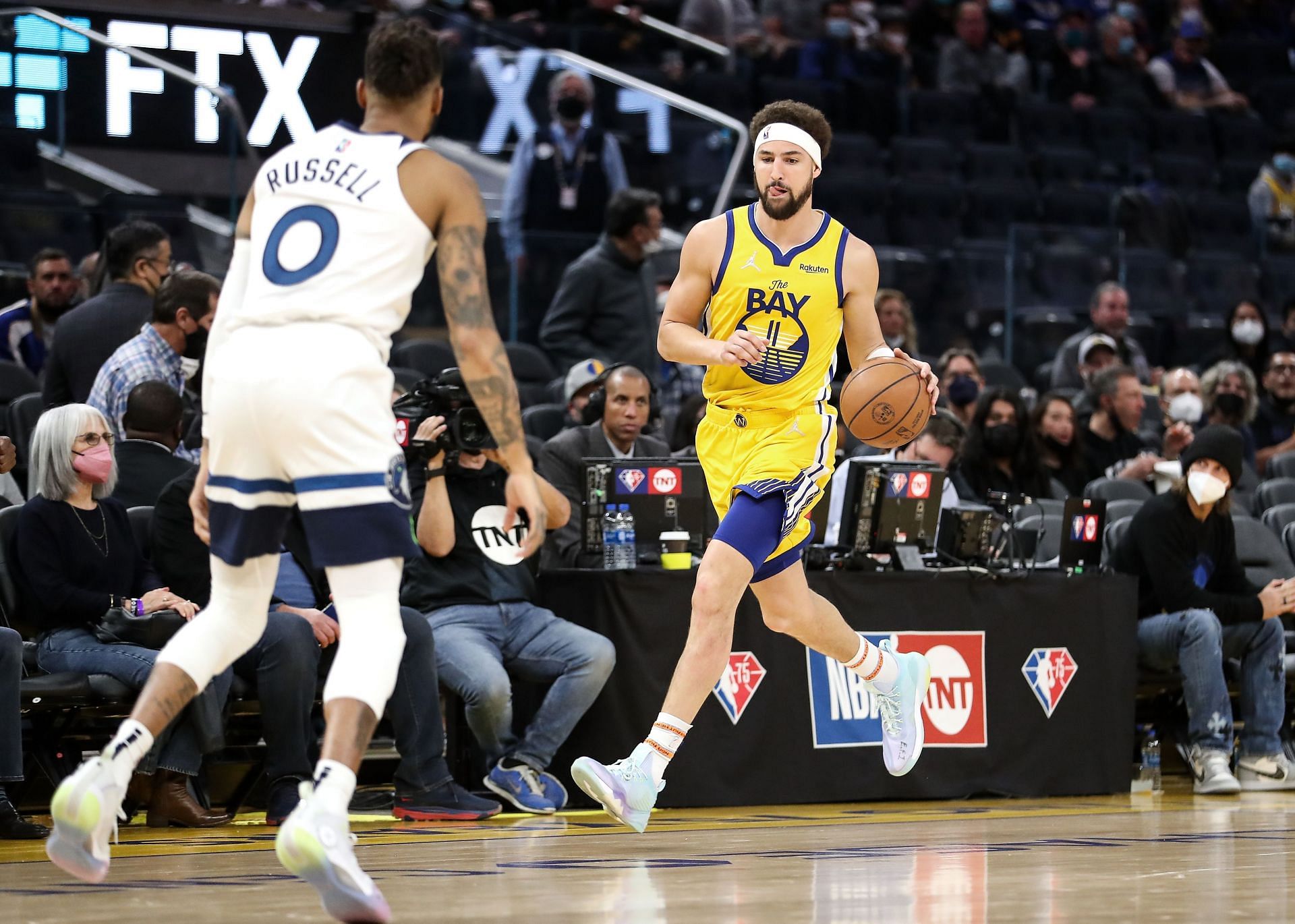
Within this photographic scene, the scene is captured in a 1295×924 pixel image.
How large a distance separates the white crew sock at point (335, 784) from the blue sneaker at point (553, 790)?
10.9 ft

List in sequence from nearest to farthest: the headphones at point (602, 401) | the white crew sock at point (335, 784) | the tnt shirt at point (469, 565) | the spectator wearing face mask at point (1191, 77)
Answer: the white crew sock at point (335, 784) < the tnt shirt at point (469, 565) < the headphones at point (602, 401) < the spectator wearing face mask at point (1191, 77)

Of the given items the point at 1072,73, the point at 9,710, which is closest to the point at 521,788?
the point at 9,710

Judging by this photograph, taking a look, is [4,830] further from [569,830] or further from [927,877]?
[927,877]

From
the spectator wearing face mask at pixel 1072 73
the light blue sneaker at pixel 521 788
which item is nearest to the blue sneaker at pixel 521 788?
the light blue sneaker at pixel 521 788

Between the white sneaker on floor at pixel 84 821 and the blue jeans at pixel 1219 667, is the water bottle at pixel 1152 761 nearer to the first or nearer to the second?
the blue jeans at pixel 1219 667

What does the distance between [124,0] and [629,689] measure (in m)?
6.27

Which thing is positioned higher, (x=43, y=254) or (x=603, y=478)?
(x=43, y=254)

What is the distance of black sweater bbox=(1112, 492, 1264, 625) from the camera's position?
27.7ft

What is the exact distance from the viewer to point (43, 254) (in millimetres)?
9547

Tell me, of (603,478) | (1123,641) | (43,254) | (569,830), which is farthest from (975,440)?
(43,254)

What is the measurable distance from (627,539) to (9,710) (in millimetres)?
2548

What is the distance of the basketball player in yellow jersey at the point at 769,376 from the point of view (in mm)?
5828

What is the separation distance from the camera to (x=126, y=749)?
393 cm

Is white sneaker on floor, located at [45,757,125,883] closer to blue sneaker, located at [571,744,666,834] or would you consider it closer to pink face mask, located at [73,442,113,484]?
blue sneaker, located at [571,744,666,834]
